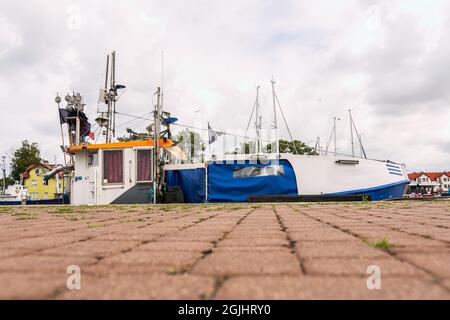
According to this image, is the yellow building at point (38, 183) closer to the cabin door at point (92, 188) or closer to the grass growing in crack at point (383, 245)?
the cabin door at point (92, 188)

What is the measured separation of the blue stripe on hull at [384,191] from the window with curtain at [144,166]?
5833mm

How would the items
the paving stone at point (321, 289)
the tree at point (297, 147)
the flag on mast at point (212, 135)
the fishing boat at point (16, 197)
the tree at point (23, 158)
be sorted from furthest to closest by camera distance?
1. the tree at point (23, 158)
2. the tree at point (297, 147)
3. the fishing boat at point (16, 197)
4. the flag on mast at point (212, 135)
5. the paving stone at point (321, 289)

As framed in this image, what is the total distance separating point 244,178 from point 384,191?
474 cm

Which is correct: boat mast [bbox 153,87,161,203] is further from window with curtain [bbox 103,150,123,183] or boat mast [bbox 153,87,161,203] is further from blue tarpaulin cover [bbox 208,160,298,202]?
blue tarpaulin cover [bbox 208,160,298,202]

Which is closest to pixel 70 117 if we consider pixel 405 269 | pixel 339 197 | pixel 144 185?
pixel 144 185

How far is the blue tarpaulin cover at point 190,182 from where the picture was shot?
11539 millimetres

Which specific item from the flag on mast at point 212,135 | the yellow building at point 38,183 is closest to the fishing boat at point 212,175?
the flag on mast at point 212,135

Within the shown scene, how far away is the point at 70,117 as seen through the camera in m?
14.3

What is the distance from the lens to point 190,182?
11719 mm

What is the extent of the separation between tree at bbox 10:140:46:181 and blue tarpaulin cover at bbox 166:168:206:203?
45.1 meters

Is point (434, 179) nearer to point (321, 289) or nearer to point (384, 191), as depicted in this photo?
point (384, 191)
